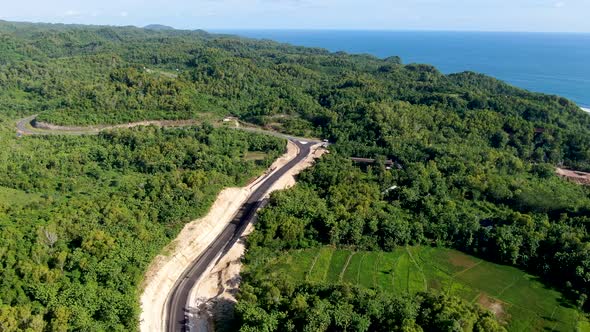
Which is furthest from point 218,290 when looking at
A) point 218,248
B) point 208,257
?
point 218,248

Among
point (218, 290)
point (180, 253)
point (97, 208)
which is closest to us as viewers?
point (218, 290)

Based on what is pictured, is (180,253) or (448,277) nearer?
(448,277)

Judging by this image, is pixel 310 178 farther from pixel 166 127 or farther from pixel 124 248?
pixel 166 127

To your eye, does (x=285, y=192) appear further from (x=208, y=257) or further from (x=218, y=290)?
(x=218, y=290)

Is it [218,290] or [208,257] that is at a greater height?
[208,257]

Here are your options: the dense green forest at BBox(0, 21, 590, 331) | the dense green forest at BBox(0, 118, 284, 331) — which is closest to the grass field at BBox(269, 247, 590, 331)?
the dense green forest at BBox(0, 21, 590, 331)

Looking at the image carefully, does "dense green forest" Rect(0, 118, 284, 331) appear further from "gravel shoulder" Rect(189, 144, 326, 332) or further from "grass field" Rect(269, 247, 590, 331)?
"grass field" Rect(269, 247, 590, 331)
